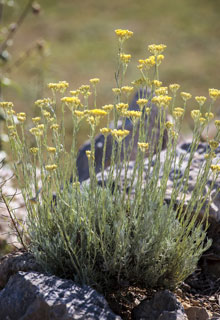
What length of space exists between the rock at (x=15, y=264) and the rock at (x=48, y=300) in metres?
0.31

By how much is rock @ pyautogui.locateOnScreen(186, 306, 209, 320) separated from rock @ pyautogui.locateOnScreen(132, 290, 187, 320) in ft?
0.64

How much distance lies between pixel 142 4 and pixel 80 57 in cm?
830

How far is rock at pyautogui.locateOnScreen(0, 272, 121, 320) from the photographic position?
6.49ft

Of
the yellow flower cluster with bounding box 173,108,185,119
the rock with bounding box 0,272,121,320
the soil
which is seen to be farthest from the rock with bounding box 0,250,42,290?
the yellow flower cluster with bounding box 173,108,185,119

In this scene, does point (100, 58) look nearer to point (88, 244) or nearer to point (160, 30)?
point (160, 30)

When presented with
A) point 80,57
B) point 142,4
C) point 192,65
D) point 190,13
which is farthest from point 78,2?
point 192,65

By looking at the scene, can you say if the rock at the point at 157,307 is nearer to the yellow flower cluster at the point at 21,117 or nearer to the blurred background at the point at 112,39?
the yellow flower cluster at the point at 21,117

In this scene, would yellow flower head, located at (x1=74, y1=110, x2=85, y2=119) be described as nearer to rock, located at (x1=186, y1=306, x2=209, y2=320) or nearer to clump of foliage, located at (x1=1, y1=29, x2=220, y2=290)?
clump of foliage, located at (x1=1, y1=29, x2=220, y2=290)

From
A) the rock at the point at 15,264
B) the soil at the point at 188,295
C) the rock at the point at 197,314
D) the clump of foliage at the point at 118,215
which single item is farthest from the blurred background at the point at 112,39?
the rock at the point at 197,314

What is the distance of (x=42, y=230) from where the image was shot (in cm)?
240

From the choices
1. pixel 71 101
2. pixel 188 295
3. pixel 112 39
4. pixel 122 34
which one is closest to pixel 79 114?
pixel 71 101

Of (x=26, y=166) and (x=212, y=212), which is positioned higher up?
(x=26, y=166)

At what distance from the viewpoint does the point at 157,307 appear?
2268 mm

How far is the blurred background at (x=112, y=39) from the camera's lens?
15656 mm
